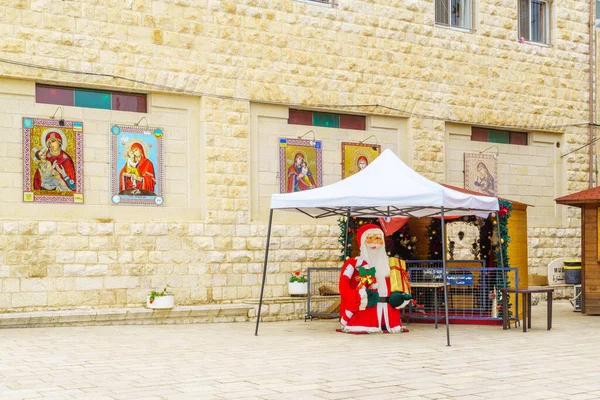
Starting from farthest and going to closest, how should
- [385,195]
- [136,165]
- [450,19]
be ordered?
[450,19] < [136,165] < [385,195]

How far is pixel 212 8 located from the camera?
16328 mm

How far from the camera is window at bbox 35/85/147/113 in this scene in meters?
14.9

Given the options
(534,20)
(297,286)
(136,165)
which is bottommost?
(297,286)

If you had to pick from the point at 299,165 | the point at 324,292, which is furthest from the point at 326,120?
the point at 324,292

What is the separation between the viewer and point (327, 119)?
703 inches

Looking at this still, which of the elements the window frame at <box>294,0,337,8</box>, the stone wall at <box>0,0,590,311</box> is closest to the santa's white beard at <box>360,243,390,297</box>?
the stone wall at <box>0,0,590,311</box>

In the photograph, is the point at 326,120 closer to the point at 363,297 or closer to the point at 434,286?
the point at 434,286

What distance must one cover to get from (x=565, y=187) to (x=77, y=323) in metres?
12.0

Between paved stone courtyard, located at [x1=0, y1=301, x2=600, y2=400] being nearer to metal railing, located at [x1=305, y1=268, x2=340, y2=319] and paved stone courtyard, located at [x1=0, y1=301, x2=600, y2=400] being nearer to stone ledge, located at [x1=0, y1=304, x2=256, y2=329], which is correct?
stone ledge, located at [x1=0, y1=304, x2=256, y2=329]

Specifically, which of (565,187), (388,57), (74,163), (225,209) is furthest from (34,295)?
(565,187)

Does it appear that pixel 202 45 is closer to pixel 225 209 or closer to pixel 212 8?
pixel 212 8

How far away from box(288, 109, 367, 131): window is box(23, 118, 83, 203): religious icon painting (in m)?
4.30

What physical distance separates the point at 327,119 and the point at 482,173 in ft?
13.7

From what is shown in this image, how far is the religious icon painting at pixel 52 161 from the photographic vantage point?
14.6m
